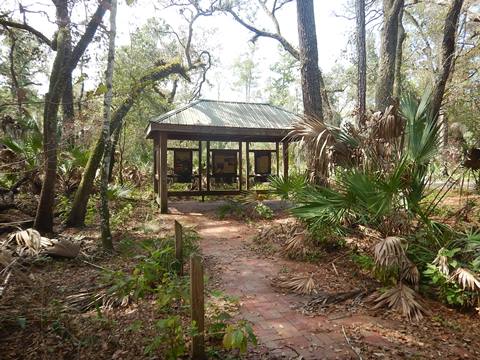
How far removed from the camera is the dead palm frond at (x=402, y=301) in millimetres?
3496

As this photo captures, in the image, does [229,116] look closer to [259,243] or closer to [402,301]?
[259,243]

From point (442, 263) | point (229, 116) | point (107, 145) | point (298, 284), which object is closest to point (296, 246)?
point (298, 284)

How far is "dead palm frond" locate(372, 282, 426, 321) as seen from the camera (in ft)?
11.5

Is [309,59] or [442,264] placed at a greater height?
[309,59]

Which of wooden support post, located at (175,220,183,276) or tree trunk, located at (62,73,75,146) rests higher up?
tree trunk, located at (62,73,75,146)

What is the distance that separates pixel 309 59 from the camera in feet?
24.1

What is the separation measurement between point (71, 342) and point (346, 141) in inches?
190

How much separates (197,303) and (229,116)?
28.9 ft

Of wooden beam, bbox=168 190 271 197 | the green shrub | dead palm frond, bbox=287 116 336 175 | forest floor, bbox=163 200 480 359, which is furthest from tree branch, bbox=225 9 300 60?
forest floor, bbox=163 200 480 359

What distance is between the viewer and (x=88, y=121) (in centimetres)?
1256

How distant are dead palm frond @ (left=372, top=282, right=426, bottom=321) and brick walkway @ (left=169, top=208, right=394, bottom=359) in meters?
0.37

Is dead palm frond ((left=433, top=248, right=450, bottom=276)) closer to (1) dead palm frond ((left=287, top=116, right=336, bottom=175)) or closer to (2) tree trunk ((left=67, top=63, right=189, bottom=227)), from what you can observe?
(1) dead palm frond ((left=287, top=116, right=336, bottom=175))

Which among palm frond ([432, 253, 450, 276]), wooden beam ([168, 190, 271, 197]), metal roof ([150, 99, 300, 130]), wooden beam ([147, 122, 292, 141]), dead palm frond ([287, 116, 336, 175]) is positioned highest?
metal roof ([150, 99, 300, 130])

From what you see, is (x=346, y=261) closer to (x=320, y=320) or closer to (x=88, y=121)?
(x=320, y=320)
